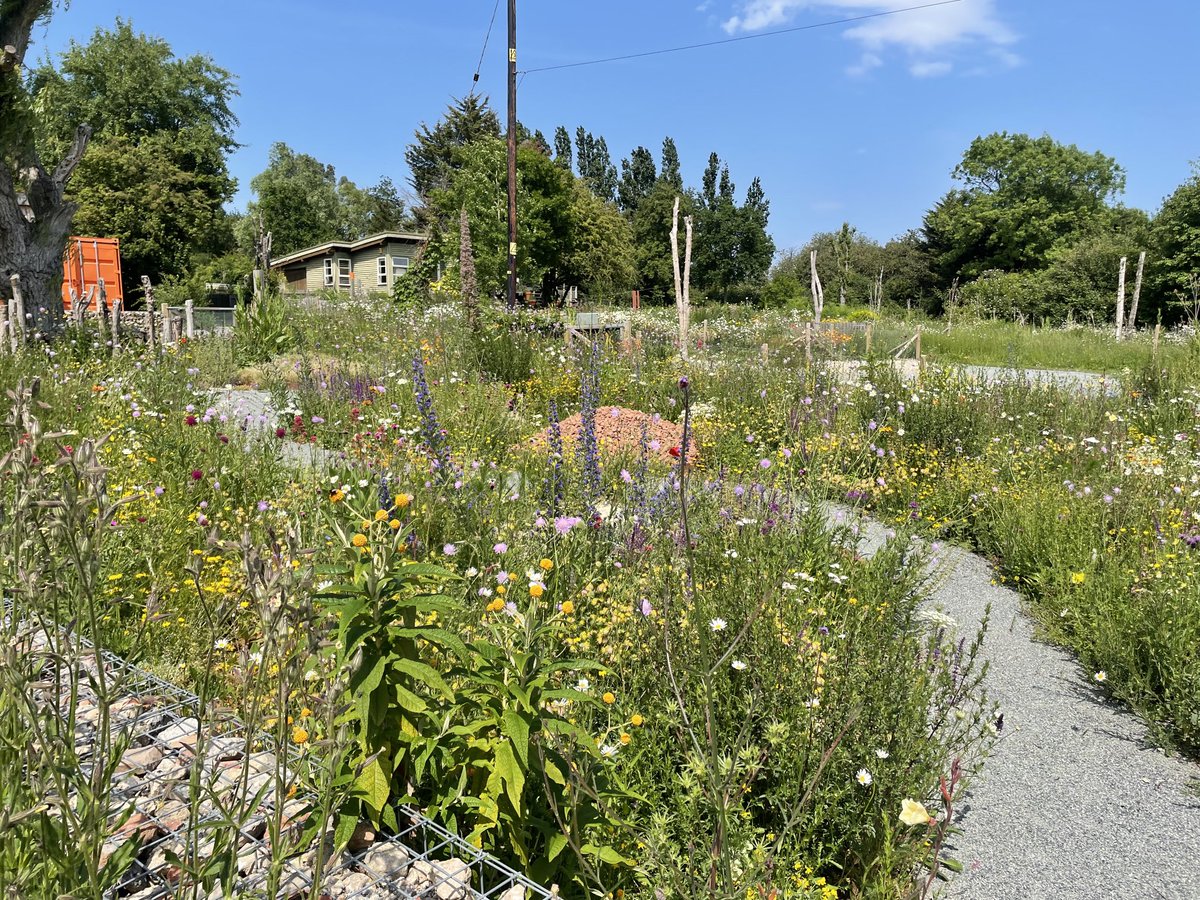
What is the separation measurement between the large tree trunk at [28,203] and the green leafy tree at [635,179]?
182 ft

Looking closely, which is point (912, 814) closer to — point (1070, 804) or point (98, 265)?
point (1070, 804)

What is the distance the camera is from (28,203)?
11852mm

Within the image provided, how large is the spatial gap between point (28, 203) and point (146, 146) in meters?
29.0

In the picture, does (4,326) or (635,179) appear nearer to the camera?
(4,326)

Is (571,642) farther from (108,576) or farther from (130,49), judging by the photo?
(130,49)

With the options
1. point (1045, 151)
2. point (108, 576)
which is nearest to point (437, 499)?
point (108, 576)

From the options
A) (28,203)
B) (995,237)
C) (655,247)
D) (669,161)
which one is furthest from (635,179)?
(28,203)

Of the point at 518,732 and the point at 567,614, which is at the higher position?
the point at 518,732

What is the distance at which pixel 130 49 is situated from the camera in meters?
38.0

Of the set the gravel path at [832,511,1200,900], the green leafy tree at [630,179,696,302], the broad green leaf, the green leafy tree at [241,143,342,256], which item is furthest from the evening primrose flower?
the green leafy tree at [241,143,342,256]

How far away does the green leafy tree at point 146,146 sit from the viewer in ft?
110

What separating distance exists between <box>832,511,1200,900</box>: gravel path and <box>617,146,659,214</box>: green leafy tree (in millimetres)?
64122

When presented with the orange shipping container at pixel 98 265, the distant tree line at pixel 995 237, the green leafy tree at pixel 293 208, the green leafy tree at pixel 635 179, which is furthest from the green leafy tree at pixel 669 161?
the orange shipping container at pixel 98 265

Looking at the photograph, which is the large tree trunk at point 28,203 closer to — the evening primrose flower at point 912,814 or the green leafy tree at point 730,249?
the evening primrose flower at point 912,814
